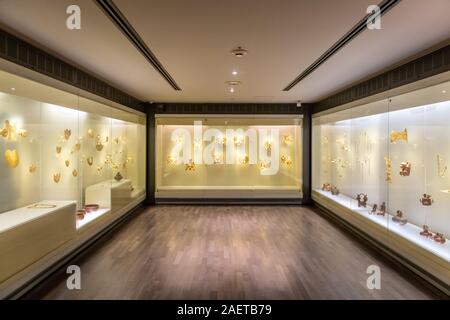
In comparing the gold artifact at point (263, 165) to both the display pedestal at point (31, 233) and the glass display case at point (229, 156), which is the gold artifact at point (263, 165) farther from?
the display pedestal at point (31, 233)

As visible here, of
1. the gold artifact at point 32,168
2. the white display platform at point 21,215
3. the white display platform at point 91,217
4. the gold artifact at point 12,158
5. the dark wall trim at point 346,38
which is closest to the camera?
the dark wall trim at point 346,38

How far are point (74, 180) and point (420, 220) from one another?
5533 mm

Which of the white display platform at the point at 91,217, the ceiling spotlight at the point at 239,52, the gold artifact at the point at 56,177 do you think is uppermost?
the ceiling spotlight at the point at 239,52

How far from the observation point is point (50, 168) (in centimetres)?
427

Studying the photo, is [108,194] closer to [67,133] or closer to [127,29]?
[67,133]

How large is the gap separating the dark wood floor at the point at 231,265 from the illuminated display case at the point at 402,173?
16.5 inches

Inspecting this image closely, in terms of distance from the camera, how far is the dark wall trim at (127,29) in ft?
8.29

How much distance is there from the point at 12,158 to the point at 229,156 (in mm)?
6009

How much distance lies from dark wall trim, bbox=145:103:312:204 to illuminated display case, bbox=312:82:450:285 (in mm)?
1687

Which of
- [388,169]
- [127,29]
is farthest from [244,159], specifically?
[127,29]

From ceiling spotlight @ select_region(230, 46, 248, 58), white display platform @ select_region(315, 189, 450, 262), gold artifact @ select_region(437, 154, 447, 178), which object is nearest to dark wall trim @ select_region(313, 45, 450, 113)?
gold artifact @ select_region(437, 154, 447, 178)

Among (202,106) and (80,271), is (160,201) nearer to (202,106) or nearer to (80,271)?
(202,106)

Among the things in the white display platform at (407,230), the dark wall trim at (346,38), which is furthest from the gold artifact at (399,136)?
the dark wall trim at (346,38)
